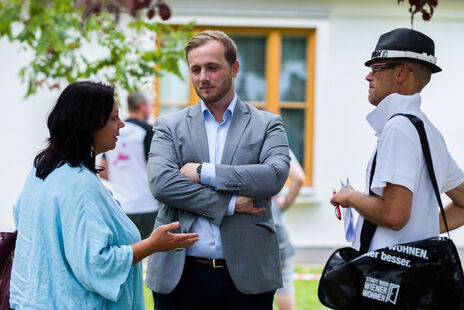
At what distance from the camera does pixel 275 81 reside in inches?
376

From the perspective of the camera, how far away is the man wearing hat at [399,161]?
7.91 ft

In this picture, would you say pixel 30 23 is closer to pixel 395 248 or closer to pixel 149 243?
pixel 149 243

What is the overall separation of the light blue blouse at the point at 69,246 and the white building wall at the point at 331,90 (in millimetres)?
7047

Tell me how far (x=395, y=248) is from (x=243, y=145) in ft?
3.02

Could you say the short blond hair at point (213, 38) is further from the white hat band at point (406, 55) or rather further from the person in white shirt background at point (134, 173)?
the person in white shirt background at point (134, 173)

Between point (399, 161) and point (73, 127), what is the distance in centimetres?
128

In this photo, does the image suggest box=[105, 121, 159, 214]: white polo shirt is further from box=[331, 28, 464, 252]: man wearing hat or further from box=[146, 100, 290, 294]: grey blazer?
box=[331, 28, 464, 252]: man wearing hat

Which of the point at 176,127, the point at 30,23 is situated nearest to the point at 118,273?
the point at 176,127

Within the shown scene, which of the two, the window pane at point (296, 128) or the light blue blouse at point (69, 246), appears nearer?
the light blue blouse at point (69, 246)

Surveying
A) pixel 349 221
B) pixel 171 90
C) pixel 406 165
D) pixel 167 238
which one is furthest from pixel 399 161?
pixel 171 90

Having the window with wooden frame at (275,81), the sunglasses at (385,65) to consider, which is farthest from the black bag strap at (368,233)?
the window with wooden frame at (275,81)

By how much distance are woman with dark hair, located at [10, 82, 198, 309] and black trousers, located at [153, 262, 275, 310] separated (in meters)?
0.36

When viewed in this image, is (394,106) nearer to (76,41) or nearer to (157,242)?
(157,242)

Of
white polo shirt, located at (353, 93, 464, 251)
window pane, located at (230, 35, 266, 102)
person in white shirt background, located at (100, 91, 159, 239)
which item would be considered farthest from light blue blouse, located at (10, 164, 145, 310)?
window pane, located at (230, 35, 266, 102)
